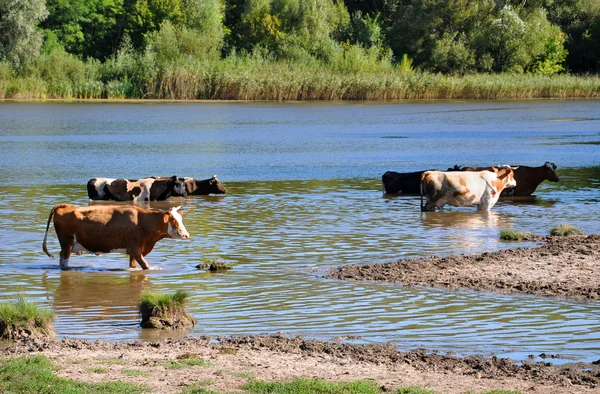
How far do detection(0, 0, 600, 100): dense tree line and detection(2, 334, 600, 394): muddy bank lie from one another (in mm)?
69197

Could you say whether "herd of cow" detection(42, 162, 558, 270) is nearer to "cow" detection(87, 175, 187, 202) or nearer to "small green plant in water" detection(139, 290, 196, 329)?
"cow" detection(87, 175, 187, 202)

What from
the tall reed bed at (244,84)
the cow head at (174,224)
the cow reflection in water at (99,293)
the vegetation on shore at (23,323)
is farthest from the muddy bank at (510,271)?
the tall reed bed at (244,84)

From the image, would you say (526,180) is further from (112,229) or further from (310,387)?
(310,387)

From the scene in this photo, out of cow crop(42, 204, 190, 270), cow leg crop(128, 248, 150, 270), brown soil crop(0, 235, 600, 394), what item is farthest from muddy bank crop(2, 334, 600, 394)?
cow crop(42, 204, 190, 270)

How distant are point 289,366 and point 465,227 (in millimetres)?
11052

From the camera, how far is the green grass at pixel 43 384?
8.05 metres

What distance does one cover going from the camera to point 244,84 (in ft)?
235

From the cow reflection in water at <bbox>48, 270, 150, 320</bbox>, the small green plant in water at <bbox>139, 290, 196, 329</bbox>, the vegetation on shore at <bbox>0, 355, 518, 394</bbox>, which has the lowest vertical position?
the cow reflection in water at <bbox>48, 270, 150, 320</bbox>

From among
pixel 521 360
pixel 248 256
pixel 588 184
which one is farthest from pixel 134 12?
pixel 521 360

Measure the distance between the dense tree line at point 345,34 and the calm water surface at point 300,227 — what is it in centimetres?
3269

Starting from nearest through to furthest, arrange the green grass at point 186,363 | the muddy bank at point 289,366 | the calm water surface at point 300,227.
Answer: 1. the muddy bank at point 289,366
2. the green grass at point 186,363
3. the calm water surface at point 300,227

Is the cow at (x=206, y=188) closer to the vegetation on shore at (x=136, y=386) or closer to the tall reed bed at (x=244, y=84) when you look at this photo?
the vegetation on shore at (x=136, y=386)

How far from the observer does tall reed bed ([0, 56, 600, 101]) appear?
71688mm

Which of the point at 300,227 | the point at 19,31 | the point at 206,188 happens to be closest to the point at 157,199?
the point at 206,188
